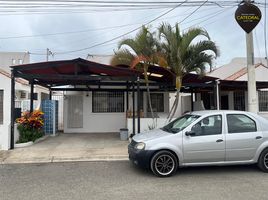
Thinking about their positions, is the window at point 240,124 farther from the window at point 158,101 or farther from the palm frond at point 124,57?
the window at point 158,101

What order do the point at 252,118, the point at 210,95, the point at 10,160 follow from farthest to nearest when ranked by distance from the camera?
the point at 210,95
the point at 10,160
the point at 252,118

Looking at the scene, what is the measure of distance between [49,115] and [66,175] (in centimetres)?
868

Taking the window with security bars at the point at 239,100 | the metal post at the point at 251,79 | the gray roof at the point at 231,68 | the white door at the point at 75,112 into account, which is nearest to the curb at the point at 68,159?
the metal post at the point at 251,79

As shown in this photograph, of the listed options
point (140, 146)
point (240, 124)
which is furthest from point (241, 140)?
point (140, 146)

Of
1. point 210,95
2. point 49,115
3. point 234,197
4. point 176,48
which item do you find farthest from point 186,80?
point 234,197

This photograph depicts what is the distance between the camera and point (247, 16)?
10242 mm

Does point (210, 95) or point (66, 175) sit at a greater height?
point (210, 95)

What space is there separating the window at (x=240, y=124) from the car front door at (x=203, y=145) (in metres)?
0.32

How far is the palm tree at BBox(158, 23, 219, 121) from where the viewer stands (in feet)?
41.0

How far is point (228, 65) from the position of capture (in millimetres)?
24734

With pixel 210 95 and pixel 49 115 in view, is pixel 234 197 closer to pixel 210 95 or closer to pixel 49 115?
pixel 49 115

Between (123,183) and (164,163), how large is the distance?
1170 millimetres

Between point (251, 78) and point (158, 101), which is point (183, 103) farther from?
point (251, 78)

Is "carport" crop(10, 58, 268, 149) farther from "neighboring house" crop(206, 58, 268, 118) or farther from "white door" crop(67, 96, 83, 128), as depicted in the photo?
"neighboring house" crop(206, 58, 268, 118)
